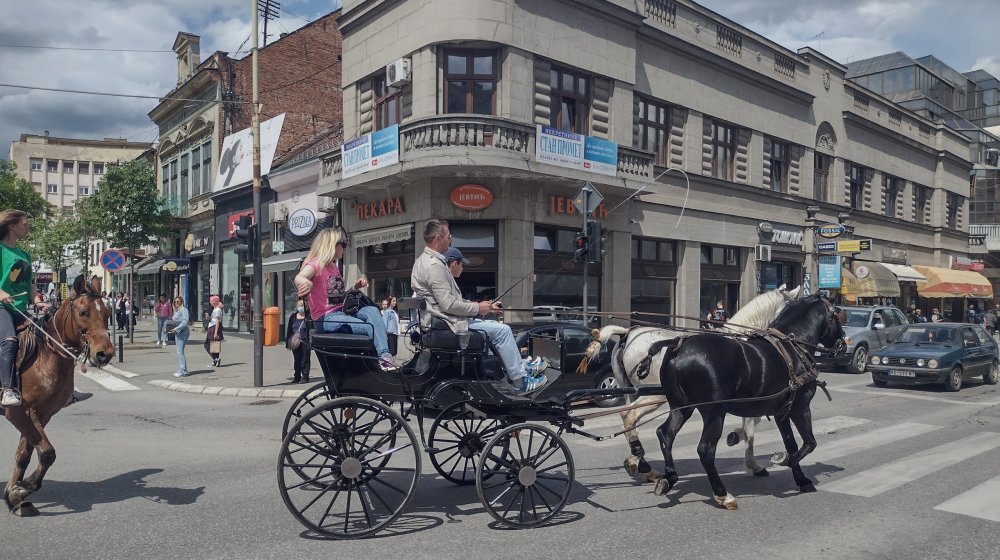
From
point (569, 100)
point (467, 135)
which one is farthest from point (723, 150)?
point (467, 135)

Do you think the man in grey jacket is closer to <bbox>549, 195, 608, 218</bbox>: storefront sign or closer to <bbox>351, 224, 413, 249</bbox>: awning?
<bbox>351, 224, 413, 249</bbox>: awning

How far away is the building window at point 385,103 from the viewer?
18906 millimetres

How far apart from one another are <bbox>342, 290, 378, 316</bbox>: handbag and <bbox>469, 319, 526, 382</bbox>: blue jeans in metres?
0.89

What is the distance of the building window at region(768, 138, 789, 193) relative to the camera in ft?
88.1

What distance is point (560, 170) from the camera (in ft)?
57.0

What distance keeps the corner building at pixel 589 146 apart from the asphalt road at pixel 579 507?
7148 millimetres

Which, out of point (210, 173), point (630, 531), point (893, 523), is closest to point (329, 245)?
point (630, 531)

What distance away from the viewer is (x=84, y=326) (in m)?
5.71

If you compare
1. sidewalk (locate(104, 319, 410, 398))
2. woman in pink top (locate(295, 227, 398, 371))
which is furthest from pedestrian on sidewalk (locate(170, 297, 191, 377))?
woman in pink top (locate(295, 227, 398, 371))

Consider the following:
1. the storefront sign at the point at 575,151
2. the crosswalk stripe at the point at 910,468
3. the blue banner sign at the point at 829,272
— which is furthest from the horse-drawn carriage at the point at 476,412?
the blue banner sign at the point at 829,272

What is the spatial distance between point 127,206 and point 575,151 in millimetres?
18378

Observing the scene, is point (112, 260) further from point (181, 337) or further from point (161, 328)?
point (161, 328)

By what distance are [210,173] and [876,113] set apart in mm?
31424

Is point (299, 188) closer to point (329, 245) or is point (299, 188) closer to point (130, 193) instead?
point (130, 193)
